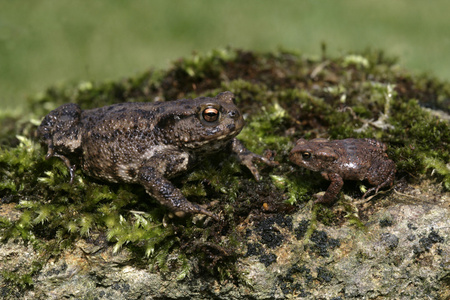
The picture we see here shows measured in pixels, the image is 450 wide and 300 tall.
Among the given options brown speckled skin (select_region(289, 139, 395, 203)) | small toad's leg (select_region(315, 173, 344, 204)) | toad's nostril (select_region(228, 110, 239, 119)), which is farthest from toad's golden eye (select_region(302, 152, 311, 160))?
toad's nostril (select_region(228, 110, 239, 119))

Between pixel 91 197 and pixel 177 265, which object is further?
pixel 91 197

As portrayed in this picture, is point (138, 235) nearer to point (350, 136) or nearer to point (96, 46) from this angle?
point (350, 136)

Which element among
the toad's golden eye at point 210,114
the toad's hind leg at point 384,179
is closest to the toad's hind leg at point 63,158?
the toad's golden eye at point 210,114

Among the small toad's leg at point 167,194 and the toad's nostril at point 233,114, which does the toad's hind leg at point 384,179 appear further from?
the small toad's leg at point 167,194

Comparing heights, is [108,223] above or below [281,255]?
above

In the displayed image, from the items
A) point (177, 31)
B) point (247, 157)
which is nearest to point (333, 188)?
Result: point (247, 157)

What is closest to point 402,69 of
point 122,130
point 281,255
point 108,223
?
point 281,255
